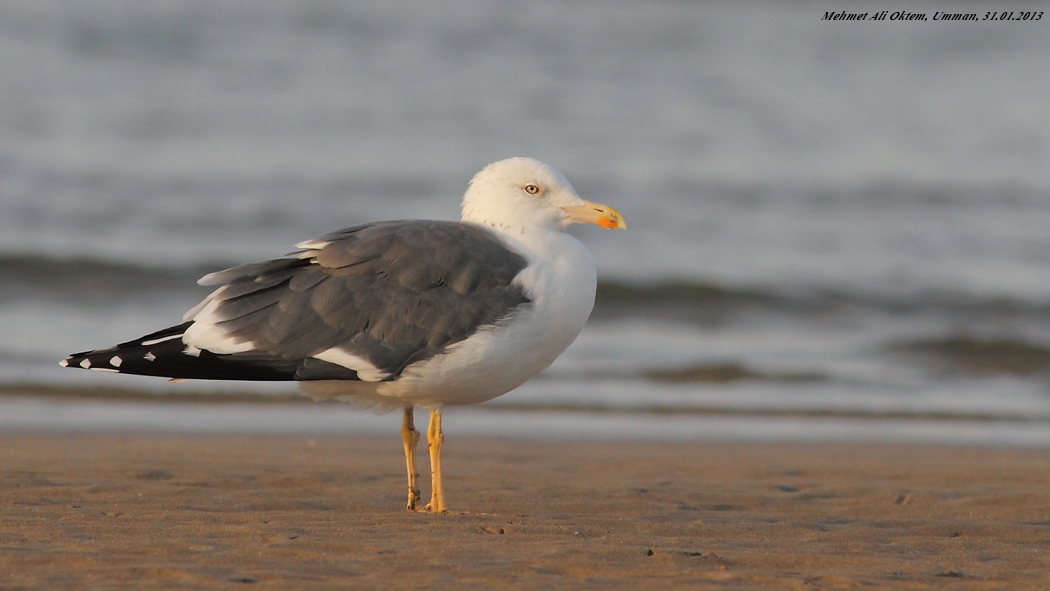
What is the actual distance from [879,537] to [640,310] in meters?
7.04

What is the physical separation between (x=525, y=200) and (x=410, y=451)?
1.20m

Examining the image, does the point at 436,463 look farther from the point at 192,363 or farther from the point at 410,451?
the point at 192,363

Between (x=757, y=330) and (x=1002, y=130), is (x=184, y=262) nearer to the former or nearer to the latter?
(x=757, y=330)

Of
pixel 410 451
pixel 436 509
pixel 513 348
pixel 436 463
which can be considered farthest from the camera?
pixel 410 451

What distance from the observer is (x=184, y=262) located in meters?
12.9

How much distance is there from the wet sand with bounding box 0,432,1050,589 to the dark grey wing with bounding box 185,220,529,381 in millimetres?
631

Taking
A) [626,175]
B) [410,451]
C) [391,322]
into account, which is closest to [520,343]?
[391,322]

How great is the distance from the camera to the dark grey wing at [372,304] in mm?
5238

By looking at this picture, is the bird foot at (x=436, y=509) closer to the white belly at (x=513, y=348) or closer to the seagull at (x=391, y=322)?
the seagull at (x=391, y=322)

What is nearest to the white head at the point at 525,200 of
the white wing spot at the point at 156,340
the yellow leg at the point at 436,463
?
the yellow leg at the point at 436,463

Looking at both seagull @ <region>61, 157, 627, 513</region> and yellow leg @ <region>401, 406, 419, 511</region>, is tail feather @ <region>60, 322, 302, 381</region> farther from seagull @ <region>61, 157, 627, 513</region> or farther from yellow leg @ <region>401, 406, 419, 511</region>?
yellow leg @ <region>401, 406, 419, 511</region>

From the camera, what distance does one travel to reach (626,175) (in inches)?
655

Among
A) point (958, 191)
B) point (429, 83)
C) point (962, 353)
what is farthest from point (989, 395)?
point (429, 83)

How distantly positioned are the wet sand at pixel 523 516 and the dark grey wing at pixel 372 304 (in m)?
0.63
